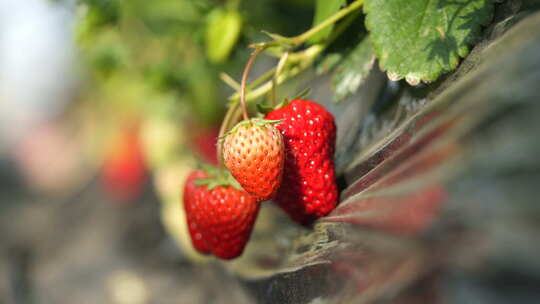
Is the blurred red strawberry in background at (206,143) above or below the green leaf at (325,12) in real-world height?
below

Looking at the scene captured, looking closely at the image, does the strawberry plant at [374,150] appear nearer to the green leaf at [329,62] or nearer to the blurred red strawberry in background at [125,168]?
the green leaf at [329,62]

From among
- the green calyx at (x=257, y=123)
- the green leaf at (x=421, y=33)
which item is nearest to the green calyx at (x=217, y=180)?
the green calyx at (x=257, y=123)

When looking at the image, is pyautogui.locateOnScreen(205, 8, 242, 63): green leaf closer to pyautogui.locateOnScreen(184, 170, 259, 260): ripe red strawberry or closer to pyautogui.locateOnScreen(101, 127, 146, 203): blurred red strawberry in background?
pyautogui.locateOnScreen(184, 170, 259, 260): ripe red strawberry

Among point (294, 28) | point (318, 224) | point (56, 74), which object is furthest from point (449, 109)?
point (56, 74)

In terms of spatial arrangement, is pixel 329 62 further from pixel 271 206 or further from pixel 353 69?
pixel 271 206

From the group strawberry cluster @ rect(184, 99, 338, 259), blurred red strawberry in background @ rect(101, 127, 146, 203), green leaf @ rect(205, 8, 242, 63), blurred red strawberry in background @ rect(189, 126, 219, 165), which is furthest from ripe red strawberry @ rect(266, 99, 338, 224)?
blurred red strawberry in background @ rect(101, 127, 146, 203)
